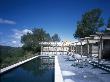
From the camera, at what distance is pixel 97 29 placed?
193 feet

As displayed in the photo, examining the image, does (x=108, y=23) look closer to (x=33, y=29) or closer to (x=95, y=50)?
(x=33, y=29)

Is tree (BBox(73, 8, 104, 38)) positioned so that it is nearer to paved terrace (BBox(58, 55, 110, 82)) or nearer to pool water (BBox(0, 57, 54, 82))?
pool water (BBox(0, 57, 54, 82))

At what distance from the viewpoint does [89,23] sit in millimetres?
58875

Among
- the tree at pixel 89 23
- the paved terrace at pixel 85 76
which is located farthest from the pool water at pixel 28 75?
the tree at pixel 89 23

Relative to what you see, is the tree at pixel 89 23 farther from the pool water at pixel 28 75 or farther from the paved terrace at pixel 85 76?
the paved terrace at pixel 85 76

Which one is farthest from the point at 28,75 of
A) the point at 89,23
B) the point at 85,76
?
the point at 89,23

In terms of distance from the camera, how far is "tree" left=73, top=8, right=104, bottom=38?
190 feet

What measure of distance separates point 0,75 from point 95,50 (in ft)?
84.7

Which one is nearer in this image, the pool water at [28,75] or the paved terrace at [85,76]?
the paved terrace at [85,76]

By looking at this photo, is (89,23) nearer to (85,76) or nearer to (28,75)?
(28,75)

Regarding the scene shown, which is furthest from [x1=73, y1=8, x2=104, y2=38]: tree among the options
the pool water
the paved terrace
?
the paved terrace

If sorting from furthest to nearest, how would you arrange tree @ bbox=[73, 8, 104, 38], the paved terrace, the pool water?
tree @ bbox=[73, 8, 104, 38] → the pool water → the paved terrace

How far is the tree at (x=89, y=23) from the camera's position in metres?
58.1

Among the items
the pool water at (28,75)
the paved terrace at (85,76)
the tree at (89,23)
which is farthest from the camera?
the tree at (89,23)
